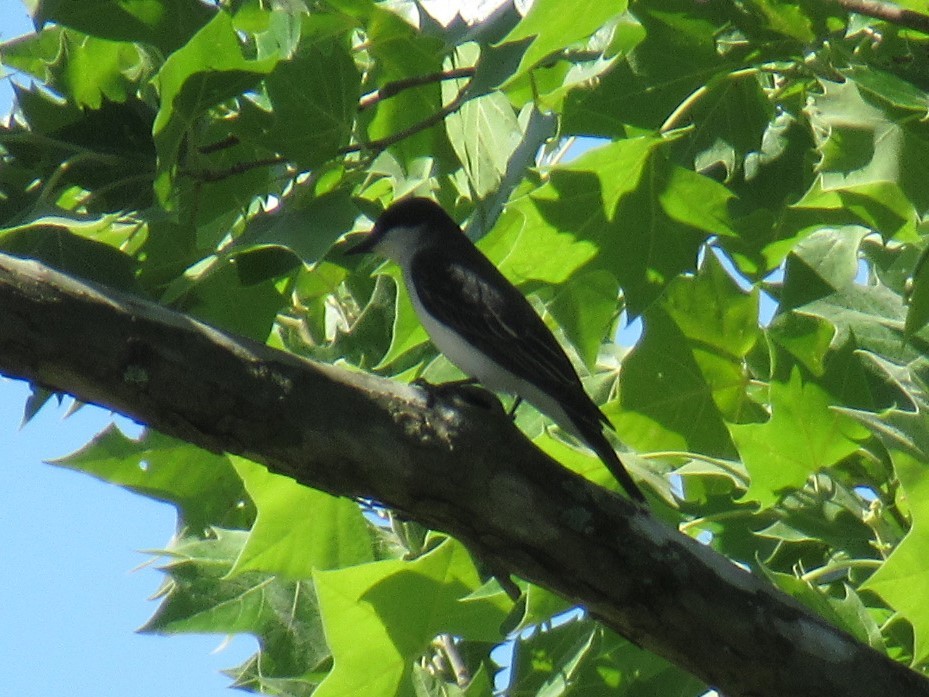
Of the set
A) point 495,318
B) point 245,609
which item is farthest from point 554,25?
point 245,609

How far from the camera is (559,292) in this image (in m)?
3.35

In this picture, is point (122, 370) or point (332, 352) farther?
point (332, 352)

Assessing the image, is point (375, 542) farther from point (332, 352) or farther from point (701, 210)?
point (701, 210)

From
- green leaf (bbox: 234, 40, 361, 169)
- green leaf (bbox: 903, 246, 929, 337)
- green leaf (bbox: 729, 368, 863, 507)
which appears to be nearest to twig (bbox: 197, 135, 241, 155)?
green leaf (bbox: 234, 40, 361, 169)

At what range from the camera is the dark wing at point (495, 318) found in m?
3.74

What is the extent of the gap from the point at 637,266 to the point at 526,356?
0.64 m

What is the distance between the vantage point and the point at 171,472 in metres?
4.09

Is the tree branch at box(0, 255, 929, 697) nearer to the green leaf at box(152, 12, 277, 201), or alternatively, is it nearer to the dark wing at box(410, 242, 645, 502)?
the green leaf at box(152, 12, 277, 201)

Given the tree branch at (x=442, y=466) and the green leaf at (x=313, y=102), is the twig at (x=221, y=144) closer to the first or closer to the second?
the green leaf at (x=313, y=102)

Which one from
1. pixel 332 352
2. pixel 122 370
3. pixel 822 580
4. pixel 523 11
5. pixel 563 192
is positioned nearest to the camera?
pixel 122 370

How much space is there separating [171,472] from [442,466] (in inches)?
67.5

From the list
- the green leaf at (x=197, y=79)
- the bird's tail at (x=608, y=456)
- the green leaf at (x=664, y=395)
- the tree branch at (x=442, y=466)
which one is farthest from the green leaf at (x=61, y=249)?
the green leaf at (x=664, y=395)

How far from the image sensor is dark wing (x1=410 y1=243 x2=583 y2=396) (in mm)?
3742

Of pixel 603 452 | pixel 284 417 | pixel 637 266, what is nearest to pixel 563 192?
pixel 637 266
